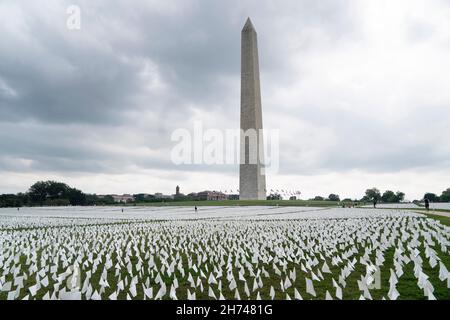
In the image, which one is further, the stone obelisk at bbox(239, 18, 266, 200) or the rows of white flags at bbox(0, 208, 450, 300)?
the stone obelisk at bbox(239, 18, 266, 200)

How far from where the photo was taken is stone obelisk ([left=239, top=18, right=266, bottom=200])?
54.3 m

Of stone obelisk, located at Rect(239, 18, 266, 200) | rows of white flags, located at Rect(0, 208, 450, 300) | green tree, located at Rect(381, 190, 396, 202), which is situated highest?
stone obelisk, located at Rect(239, 18, 266, 200)

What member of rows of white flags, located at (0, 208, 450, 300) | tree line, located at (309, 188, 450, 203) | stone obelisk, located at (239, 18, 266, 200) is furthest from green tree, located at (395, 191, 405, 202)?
rows of white flags, located at (0, 208, 450, 300)

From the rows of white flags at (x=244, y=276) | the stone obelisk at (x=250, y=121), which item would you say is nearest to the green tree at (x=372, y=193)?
the stone obelisk at (x=250, y=121)

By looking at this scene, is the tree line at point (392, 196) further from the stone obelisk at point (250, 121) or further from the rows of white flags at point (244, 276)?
the rows of white flags at point (244, 276)

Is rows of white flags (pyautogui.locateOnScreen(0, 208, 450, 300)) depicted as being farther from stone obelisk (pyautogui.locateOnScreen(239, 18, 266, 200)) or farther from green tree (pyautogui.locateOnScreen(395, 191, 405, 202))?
green tree (pyautogui.locateOnScreen(395, 191, 405, 202))

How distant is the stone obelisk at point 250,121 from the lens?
5434cm

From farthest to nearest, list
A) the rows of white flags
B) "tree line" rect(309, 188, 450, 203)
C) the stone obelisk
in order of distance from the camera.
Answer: "tree line" rect(309, 188, 450, 203), the stone obelisk, the rows of white flags

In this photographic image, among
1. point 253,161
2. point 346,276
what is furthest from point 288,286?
point 253,161

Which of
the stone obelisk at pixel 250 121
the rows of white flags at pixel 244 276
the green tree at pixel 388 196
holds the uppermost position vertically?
the stone obelisk at pixel 250 121

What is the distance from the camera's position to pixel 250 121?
54.6 meters

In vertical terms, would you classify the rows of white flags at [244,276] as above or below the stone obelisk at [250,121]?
below
